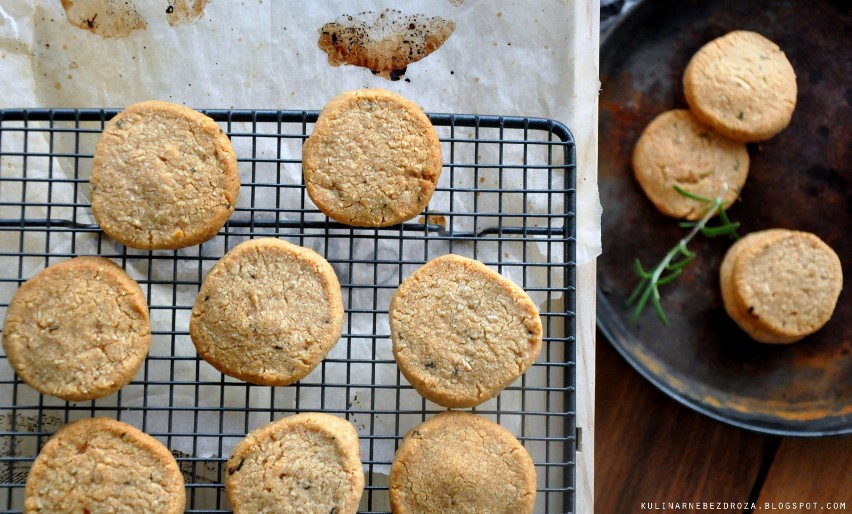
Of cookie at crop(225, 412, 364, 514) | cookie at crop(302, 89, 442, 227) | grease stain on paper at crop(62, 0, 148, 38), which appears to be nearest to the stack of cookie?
cookie at crop(302, 89, 442, 227)

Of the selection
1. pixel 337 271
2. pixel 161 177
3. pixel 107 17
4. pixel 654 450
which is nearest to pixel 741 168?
pixel 654 450

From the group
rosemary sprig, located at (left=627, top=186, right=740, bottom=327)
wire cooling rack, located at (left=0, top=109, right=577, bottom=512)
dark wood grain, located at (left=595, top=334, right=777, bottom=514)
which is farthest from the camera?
dark wood grain, located at (left=595, top=334, right=777, bottom=514)

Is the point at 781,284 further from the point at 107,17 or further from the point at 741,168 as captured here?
the point at 107,17

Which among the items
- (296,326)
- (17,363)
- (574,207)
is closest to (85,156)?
(17,363)

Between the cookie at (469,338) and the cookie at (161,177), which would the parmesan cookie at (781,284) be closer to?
the cookie at (469,338)

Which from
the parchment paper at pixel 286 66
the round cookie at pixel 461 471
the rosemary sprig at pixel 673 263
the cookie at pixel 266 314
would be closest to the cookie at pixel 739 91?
the rosemary sprig at pixel 673 263

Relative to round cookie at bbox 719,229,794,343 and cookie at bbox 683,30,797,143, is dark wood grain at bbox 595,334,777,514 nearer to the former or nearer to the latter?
round cookie at bbox 719,229,794,343
